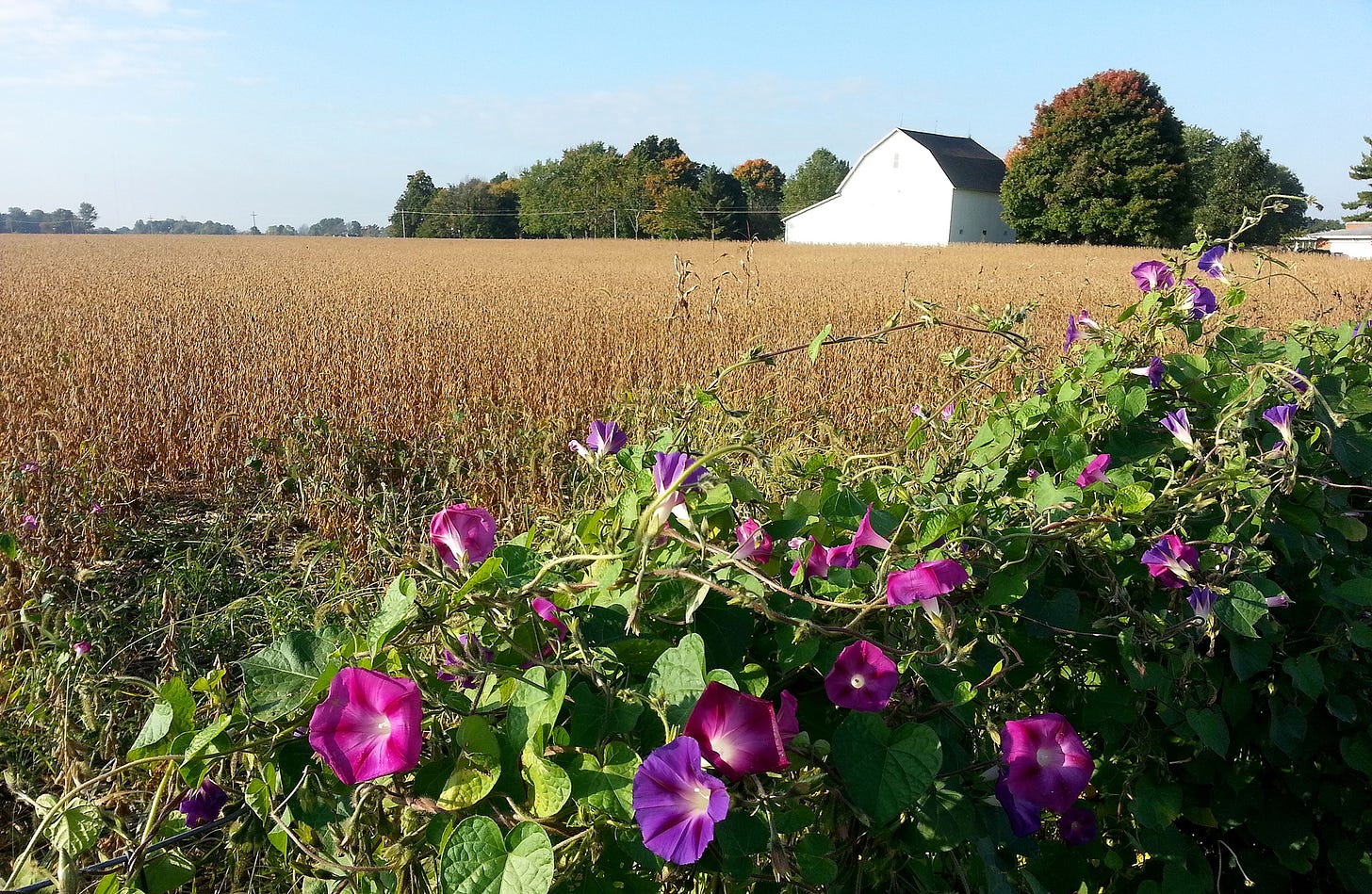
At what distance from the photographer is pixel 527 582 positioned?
2.56 feet

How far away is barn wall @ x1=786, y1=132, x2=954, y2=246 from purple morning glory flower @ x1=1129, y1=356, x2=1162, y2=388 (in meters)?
40.4

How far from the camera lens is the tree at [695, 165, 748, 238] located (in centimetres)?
4575

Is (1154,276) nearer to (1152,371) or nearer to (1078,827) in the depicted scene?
(1152,371)

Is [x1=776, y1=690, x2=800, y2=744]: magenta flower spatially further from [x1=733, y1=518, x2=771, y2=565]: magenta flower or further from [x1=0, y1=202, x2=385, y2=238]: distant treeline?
[x1=0, y1=202, x2=385, y2=238]: distant treeline

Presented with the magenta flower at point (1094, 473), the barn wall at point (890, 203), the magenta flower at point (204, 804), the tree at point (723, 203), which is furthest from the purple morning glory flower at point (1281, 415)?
the tree at point (723, 203)

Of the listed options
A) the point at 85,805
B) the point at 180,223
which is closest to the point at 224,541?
the point at 85,805

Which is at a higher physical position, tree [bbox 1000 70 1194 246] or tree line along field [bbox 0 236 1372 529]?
tree [bbox 1000 70 1194 246]

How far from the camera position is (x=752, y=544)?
0.79 meters

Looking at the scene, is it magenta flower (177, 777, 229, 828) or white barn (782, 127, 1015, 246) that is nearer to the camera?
magenta flower (177, 777, 229, 828)

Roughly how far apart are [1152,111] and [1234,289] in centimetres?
3883

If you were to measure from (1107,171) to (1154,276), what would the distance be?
37.9m

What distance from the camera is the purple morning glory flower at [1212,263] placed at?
189 centimetres

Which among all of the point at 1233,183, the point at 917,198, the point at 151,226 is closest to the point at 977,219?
the point at 917,198

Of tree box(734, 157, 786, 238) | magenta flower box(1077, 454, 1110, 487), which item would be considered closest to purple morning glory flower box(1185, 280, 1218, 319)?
magenta flower box(1077, 454, 1110, 487)
